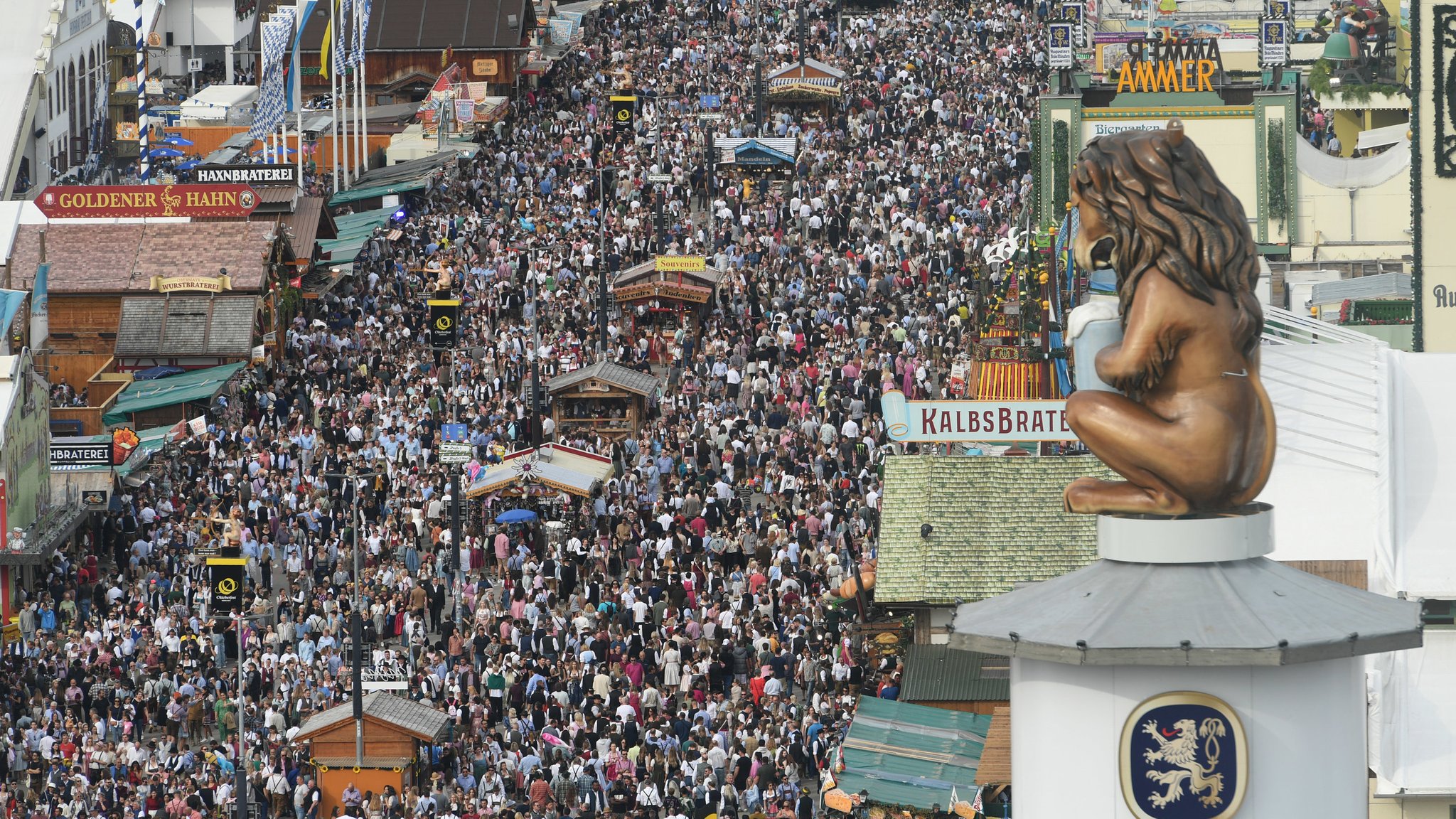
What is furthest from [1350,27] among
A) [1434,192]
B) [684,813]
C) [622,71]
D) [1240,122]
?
[684,813]

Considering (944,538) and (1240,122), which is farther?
(1240,122)

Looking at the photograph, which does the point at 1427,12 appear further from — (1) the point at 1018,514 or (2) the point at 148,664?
(2) the point at 148,664

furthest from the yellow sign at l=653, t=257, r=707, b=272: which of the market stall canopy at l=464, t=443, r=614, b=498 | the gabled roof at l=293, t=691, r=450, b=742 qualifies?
the gabled roof at l=293, t=691, r=450, b=742

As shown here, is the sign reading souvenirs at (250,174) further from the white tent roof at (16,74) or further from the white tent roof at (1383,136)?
the white tent roof at (1383,136)

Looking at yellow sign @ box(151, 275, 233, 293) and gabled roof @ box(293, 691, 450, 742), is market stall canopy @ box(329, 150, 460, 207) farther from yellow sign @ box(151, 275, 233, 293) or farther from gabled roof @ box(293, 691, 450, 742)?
gabled roof @ box(293, 691, 450, 742)

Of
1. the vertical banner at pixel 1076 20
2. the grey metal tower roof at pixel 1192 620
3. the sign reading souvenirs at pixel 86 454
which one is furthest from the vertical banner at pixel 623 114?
the grey metal tower roof at pixel 1192 620

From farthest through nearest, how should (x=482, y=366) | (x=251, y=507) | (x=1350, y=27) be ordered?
(x=1350, y=27) < (x=482, y=366) < (x=251, y=507)
